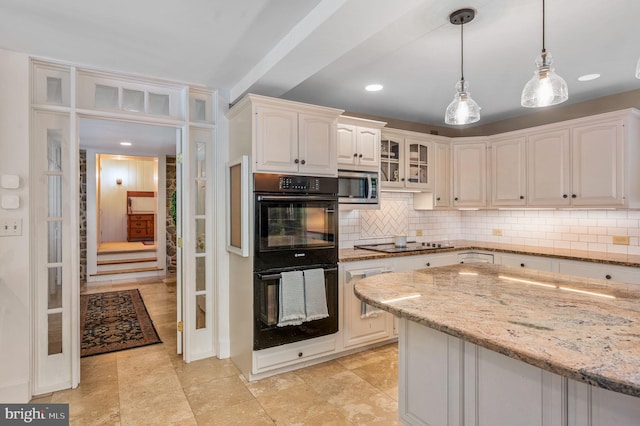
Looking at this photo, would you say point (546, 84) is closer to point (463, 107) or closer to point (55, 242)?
point (463, 107)

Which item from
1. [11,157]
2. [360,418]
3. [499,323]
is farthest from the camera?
[11,157]

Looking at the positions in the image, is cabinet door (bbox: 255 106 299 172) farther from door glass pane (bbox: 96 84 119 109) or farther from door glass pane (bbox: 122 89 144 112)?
door glass pane (bbox: 96 84 119 109)

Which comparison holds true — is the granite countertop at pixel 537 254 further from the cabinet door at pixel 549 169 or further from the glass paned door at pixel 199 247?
the glass paned door at pixel 199 247

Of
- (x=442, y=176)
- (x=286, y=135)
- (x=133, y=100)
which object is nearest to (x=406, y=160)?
(x=442, y=176)

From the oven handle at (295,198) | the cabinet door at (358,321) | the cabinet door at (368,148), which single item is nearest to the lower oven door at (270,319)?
the cabinet door at (358,321)

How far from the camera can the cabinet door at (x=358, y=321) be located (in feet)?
10.7

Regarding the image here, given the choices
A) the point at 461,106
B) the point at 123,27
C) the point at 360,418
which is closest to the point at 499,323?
the point at 461,106

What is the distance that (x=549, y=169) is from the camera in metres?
3.77

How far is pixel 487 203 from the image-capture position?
4.37m

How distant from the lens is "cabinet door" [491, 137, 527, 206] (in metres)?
4.02

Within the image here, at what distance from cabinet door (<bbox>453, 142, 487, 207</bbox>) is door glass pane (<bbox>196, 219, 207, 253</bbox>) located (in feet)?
10.0

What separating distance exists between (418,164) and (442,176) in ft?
1.38

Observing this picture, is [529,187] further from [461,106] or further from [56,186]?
[56,186]

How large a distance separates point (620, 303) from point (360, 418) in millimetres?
1633
